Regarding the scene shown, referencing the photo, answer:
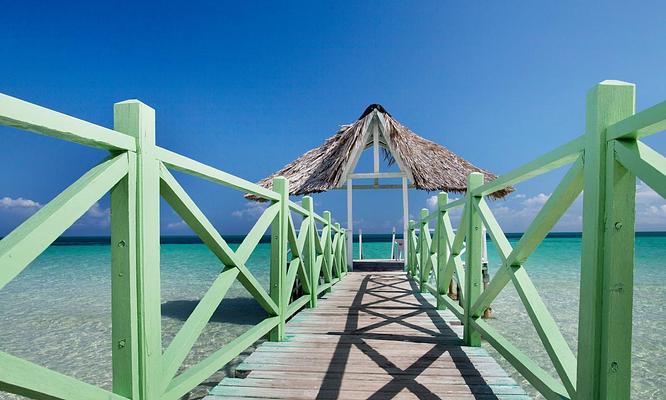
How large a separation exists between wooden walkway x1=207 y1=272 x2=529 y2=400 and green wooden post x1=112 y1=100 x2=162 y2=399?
687mm

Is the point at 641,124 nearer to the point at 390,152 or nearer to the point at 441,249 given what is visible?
the point at 441,249

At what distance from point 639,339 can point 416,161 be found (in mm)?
5276

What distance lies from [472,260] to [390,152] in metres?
6.93

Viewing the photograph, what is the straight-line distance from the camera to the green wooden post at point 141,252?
1167 millimetres

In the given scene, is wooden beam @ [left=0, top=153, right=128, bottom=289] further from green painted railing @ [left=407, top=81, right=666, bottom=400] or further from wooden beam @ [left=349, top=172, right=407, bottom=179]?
wooden beam @ [left=349, top=172, right=407, bottom=179]

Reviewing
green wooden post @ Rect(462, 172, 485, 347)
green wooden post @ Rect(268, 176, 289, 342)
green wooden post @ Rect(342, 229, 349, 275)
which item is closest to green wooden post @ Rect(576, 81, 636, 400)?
green wooden post @ Rect(462, 172, 485, 347)

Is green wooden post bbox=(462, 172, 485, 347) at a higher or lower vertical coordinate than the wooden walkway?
higher

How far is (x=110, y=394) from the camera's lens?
109 cm

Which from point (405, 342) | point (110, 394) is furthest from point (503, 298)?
point (110, 394)

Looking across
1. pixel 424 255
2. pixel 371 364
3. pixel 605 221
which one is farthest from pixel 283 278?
pixel 424 255

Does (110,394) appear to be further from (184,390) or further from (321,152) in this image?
(321,152)

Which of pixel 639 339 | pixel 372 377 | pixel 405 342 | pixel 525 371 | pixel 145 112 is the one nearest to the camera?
pixel 145 112

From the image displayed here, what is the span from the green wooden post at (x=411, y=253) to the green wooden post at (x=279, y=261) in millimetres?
4623

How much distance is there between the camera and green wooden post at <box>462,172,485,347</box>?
2609 mm
